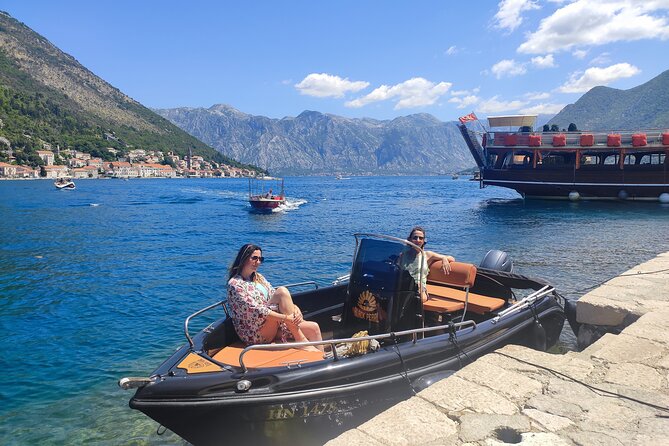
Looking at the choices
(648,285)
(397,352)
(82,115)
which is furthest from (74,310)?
(82,115)

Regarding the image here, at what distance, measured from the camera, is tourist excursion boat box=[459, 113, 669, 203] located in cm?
4750

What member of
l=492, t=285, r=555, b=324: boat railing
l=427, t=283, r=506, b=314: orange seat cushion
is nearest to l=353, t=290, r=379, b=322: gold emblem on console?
l=427, t=283, r=506, b=314: orange seat cushion

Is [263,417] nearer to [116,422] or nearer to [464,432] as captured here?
[464,432]

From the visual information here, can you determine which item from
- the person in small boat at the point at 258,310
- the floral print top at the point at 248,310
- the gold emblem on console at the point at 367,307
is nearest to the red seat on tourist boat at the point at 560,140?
the gold emblem on console at the point at 367,307

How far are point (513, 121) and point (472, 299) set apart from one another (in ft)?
180

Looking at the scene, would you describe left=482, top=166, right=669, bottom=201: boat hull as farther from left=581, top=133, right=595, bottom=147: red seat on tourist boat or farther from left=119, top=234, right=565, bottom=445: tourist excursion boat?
left=119, top=234, right=565, bottom=445: tourist excursion boat

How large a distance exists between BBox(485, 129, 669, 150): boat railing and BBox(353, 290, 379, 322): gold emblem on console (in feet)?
162

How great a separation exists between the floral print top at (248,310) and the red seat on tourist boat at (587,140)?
50.9m

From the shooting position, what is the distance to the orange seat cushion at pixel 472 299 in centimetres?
773

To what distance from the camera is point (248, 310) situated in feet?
19.1

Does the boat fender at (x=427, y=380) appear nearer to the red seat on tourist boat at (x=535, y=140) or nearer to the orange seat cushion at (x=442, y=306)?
the orange seat cushion at (x=442, y=306)

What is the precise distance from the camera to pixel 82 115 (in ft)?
632

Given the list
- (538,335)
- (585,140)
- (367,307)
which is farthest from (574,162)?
(367,307)

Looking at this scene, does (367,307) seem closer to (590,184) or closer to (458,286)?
(458,286)
